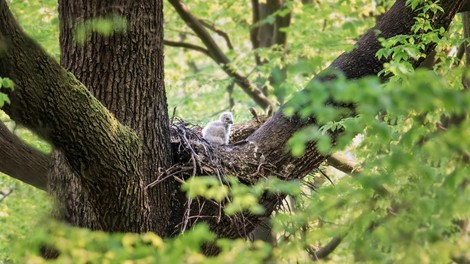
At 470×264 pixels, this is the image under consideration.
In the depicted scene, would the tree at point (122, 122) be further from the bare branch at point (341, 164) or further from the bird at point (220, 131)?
the bare branch at point (341, 164)

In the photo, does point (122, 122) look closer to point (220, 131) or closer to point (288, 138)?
point (288, 138)

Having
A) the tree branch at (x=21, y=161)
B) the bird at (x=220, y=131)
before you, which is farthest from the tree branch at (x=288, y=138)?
the tree branch at (x=21, y=161)

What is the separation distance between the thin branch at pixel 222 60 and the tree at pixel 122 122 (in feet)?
16.6

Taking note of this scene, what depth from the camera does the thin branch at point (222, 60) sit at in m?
10.3

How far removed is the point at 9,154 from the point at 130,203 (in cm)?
107

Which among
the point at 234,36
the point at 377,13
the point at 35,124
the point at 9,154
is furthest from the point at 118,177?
the point at 234,36

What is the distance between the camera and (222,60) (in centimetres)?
1122

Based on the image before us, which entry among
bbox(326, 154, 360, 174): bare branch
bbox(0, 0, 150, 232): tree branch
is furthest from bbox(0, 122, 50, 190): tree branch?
bbox(326, 154, 360, 174): bare branch

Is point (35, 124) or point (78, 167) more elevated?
point (35, 124)

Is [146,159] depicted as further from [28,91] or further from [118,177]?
[28,91]

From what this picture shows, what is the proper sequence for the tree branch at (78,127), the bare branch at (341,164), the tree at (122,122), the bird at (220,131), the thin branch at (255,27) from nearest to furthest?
the tree branch at (78,127) < the tree at (122,122) < the bird at (220,131) < the bare branch at (341,164) < the thin branch at (255,27)

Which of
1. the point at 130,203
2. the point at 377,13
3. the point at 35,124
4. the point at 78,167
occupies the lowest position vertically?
the point at 130,203

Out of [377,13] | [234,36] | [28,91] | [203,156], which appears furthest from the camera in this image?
[234,36]

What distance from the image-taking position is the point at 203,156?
5.20m
